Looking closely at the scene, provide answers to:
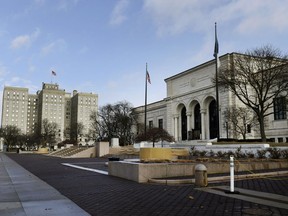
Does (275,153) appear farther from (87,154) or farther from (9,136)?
(9,136)

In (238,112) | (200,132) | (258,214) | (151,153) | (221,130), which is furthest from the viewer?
(200,132)

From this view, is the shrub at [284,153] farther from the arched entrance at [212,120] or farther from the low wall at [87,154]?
the arched entrance at [212,120]

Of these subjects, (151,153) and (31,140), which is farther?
(31,140)

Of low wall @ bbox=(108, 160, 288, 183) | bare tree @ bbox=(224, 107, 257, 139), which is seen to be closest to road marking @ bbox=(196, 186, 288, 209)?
low wall @ bbox=(108, 160, 288, 183)

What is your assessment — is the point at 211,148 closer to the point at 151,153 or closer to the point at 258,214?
the point at 151,153

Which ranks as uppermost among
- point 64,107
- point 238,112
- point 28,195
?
point 64,107

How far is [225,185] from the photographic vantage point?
12.1 meters

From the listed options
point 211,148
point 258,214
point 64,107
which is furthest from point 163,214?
point 64,107

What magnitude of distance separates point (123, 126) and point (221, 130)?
28.5m

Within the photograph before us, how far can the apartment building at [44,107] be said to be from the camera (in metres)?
170

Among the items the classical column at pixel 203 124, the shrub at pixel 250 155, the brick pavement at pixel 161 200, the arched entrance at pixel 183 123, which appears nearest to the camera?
the brick pavement at pixel 161 200

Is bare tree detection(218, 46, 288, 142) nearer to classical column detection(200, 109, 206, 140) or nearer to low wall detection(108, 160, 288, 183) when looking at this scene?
low wall detection(108, 160, 288, 183)

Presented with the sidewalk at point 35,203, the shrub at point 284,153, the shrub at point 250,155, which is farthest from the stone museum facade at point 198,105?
the sidewalk at point 35,203

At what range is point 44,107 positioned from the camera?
6619 inches
